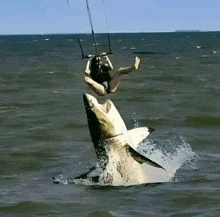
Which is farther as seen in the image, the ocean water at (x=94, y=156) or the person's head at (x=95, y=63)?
the ocean water at (x=94, y=156)

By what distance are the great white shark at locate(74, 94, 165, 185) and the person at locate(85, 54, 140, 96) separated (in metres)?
0.74

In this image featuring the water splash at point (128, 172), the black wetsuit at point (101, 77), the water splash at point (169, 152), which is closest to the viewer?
the black wetsuit at point (101, 77)

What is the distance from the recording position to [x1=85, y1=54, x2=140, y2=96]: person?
8633 millimetres

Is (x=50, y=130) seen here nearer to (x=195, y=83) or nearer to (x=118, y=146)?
(x=118, y=146)

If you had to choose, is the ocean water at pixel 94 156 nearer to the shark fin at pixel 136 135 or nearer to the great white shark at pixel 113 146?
the great white shark at pixel 113 146

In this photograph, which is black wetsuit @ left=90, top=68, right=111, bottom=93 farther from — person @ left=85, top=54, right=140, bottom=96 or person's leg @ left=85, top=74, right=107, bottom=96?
person's leg @ left=85, top=74, right=107, bottom=96

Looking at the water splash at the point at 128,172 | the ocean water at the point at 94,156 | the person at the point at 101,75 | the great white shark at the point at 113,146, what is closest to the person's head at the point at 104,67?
the person at the point at 101,75

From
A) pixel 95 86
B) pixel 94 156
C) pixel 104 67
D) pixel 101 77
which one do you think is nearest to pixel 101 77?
pixel 101 77

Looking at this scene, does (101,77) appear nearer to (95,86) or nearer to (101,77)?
(101,77)

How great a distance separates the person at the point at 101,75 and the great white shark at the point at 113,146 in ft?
2.44

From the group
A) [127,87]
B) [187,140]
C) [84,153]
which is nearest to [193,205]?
[84,153]

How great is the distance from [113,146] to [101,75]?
1862mm

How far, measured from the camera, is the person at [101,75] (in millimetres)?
8633

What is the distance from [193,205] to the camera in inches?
400
